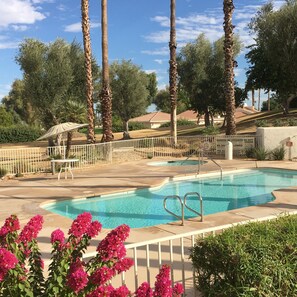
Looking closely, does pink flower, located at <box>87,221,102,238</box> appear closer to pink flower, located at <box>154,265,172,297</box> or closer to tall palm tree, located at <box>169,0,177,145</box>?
pink flower, located at <box>154,265,172,297</box>

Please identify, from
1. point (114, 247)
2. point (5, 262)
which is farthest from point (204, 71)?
point (5, 262)

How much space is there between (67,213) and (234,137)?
1273 cm

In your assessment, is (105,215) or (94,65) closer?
(105,215)

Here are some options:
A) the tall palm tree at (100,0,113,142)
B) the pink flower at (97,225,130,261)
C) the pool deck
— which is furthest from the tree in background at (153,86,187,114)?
the pink flower at (97,225,130,261)

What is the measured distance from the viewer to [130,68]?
37.5m

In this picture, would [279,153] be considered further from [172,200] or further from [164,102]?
[164,102]

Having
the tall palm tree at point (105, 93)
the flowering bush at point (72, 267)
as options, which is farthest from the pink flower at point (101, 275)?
the tall palm tree at point (105, 93)

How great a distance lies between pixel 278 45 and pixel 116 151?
12477 millimetres

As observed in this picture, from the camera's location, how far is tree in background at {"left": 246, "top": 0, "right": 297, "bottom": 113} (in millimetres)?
23641

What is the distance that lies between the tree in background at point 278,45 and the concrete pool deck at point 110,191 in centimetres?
945

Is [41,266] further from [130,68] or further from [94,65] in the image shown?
[130,68]

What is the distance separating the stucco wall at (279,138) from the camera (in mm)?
18594

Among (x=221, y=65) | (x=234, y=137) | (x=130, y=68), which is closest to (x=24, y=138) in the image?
(x=130, y=68)

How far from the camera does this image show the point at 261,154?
61.0 feet
